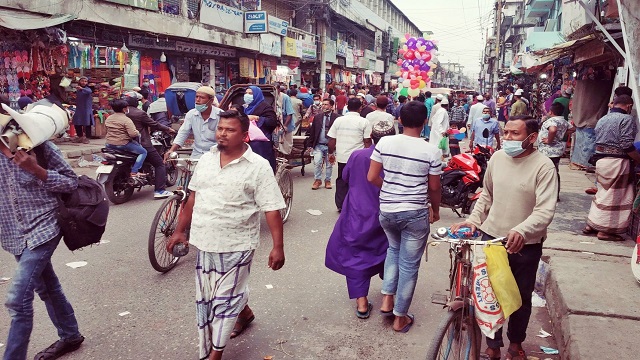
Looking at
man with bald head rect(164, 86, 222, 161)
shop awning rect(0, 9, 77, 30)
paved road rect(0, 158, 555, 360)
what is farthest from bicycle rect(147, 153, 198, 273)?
shop awning rect(0, 9, 77, 30)

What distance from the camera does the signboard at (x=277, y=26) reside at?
23544 mm

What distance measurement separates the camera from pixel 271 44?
24078 millimetres

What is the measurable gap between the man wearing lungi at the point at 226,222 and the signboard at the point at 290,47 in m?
23.5

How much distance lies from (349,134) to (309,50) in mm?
23528

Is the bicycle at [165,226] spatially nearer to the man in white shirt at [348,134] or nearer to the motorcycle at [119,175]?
the motorcycle at [119,175]

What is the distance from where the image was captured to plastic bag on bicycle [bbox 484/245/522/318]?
8.91 feet

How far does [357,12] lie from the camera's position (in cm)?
3903

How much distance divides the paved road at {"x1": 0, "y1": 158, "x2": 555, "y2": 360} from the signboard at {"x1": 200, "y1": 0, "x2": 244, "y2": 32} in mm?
14398

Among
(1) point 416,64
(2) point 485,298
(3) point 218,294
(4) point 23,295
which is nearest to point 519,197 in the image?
(2) point 485,298

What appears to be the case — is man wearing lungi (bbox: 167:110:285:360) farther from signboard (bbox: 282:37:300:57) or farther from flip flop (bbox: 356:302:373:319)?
signboard (bbox: 282:37:300:57)

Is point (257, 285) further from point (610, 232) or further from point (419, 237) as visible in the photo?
point (610, 232)

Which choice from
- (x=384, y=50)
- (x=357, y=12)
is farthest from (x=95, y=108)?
(x=384, y=50)

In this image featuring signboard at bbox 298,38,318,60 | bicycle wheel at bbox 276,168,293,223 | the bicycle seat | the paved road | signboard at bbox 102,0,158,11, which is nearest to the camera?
the paved road

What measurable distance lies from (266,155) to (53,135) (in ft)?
11.4
